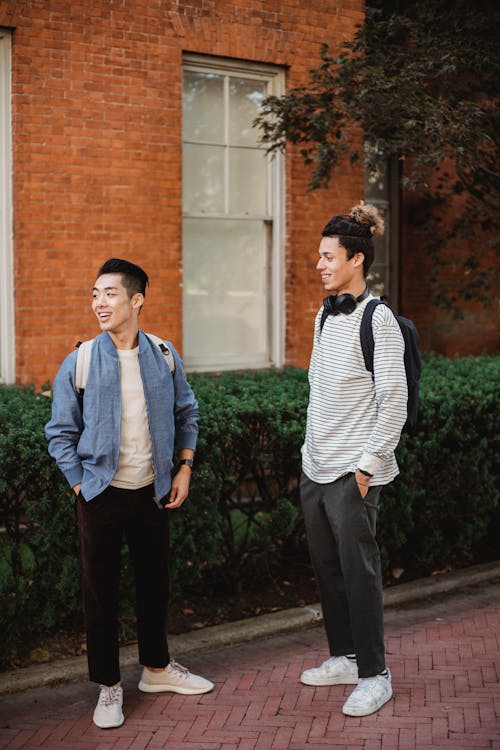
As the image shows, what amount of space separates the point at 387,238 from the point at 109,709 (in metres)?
8.52

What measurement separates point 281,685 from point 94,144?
17.2ft

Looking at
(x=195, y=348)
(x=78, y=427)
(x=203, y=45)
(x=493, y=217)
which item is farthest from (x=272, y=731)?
(x=493, y=217)

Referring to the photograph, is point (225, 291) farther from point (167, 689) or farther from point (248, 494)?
point (167, 689)

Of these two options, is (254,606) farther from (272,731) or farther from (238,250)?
(238,250)

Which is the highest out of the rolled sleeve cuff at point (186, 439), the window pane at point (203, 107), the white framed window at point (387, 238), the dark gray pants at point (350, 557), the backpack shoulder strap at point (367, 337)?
the window pane at point (203, 107)

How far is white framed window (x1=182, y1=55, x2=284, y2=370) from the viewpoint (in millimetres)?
9252

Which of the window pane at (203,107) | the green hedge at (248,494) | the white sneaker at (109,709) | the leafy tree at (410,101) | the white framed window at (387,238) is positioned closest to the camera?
the white sneaker at (109,709)

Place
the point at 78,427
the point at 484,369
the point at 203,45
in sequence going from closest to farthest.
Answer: the point at 78,427, the point at 484,369, the point at 203,45

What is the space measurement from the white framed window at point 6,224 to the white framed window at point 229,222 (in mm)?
1779

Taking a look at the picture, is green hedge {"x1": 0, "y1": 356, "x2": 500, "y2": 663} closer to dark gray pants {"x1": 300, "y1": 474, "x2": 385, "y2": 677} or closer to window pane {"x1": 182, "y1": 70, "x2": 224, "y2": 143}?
dark gray pants {"x1": 300, "y1": 474, "x2": 385, "y2": 677}

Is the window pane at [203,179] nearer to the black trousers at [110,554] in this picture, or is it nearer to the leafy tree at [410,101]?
the leafy tree at [410,101]

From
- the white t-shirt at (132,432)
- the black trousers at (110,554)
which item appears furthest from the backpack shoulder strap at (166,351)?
the black trousers at (110,554)

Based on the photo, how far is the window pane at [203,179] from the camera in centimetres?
922

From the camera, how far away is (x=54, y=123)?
8172mm
